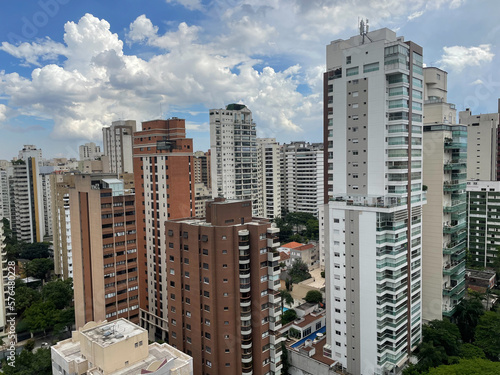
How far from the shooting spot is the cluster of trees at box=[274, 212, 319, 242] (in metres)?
49.9

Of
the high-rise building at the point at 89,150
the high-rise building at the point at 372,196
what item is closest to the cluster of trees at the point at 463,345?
the high-rise building at the point at 372,196

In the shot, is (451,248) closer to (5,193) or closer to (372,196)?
(372,196)

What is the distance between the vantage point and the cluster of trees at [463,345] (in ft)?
53.3

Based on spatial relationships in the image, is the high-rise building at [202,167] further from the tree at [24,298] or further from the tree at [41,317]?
the tree at [41,317]

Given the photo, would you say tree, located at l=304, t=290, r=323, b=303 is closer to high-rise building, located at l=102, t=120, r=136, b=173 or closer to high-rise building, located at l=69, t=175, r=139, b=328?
high-rise building, located at l=69, t=175, r=139, b=328

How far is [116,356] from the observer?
14203mm

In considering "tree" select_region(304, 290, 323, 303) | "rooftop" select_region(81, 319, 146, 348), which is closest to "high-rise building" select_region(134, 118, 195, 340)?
"rooftop" select_region(81, 319, 146, 348)

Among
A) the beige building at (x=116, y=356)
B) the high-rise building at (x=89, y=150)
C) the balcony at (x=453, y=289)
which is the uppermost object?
the high-rise building at (x=89, y=150)

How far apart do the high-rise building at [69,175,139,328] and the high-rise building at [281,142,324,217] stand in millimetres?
37254

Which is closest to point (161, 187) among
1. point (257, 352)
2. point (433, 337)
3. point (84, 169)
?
point (257, 352)

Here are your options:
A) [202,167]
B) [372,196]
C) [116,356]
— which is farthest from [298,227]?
[116,356]

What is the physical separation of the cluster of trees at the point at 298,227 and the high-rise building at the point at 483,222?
1915 cm

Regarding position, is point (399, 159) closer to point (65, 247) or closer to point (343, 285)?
point (343, 285)

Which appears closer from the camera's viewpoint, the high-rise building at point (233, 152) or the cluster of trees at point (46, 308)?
the cluster of trees at point (46, 308)
